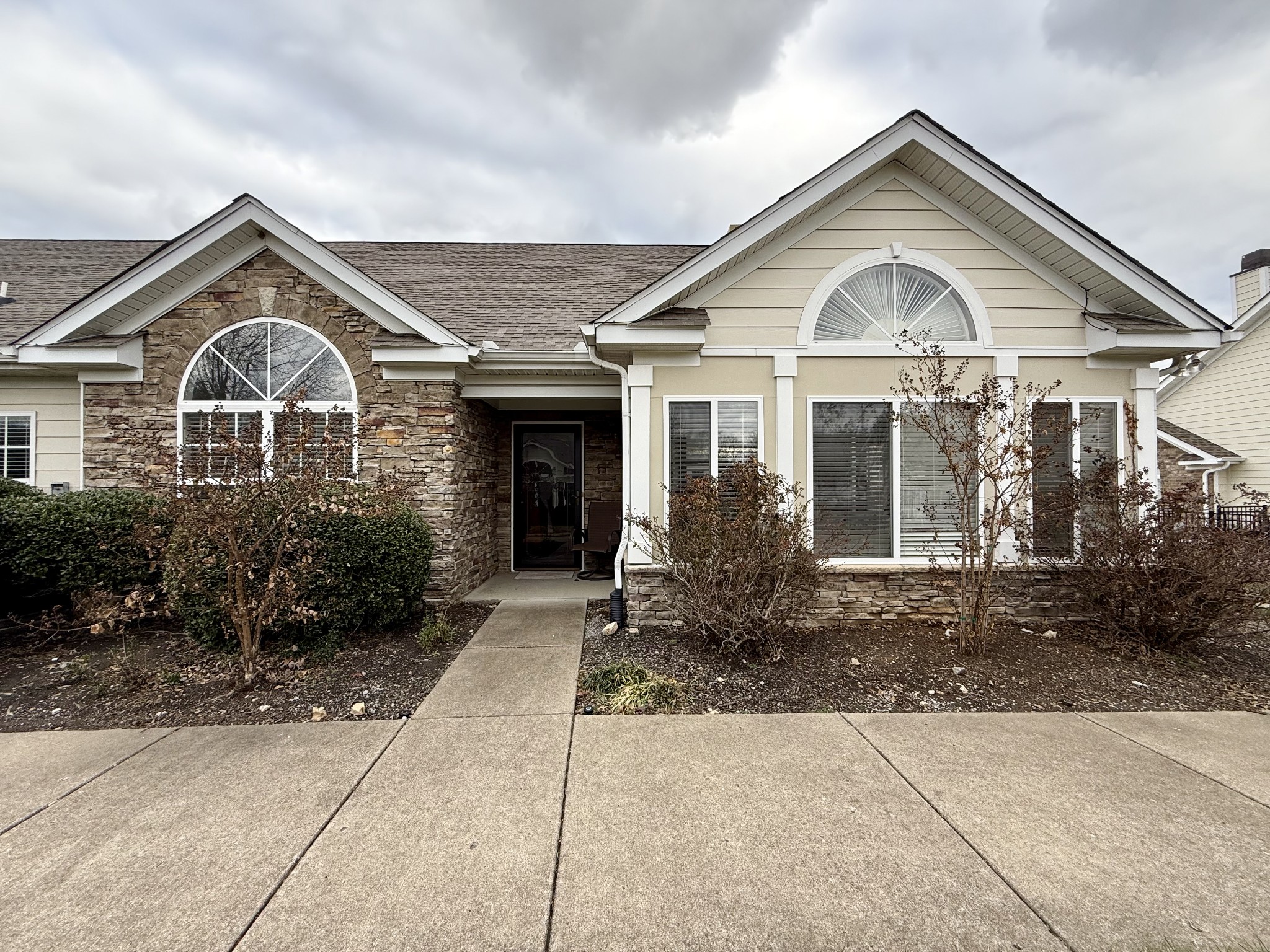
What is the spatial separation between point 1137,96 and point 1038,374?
9.64 metres

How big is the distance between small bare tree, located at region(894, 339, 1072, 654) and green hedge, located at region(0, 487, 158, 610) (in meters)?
7.70

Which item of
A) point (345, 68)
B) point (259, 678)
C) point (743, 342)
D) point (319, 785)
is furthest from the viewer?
point (345, 68)

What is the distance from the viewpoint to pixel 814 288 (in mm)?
5711

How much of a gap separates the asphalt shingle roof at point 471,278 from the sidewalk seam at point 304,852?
189 inches

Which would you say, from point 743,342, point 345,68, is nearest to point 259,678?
point 743,342

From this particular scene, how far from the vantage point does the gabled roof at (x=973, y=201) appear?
17.5ft

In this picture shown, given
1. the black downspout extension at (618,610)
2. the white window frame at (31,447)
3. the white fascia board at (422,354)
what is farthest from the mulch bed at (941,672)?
the white window frame at (31,447)

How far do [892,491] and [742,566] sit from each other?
84.4 inches

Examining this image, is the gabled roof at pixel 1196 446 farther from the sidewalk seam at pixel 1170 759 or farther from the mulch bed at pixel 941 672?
Result: the sidewalk seam at pixel 1170 759

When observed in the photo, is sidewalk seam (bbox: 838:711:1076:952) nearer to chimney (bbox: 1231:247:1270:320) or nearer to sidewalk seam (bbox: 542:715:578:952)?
sidewalk seam (bbox: 542:715:578:952)

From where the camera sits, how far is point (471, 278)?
940 cm

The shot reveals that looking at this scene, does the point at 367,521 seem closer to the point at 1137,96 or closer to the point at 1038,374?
the point at 1038,374

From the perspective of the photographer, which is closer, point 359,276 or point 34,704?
point 34,704

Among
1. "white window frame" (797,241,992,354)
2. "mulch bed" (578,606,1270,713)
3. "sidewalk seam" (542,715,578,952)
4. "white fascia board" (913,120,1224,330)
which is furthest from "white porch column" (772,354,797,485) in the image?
"sidewalk seam" (542,715,578,952)
